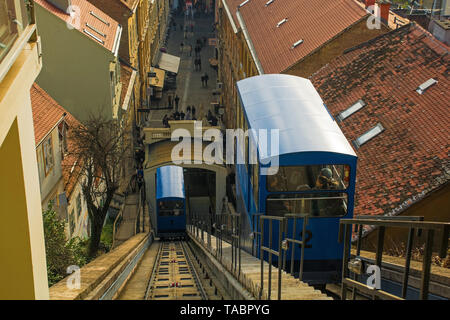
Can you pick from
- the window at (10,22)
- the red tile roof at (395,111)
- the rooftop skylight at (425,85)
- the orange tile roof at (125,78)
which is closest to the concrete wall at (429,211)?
the red tile roof at (395,111)

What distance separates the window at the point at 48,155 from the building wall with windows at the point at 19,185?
13.0m

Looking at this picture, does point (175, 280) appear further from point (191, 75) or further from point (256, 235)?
point (191, 75)

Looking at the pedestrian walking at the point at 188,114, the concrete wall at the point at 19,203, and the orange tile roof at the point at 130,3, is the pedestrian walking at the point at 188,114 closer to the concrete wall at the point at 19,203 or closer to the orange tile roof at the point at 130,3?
Result: the orange tile roof at the point at 130,3

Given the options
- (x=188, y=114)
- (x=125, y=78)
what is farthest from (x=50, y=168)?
(x=188, y=114)

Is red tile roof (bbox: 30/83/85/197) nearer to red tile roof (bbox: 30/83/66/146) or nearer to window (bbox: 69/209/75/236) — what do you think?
Answer: red tile roof (bbox: 30/83/66/146)

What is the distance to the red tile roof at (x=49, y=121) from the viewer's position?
18141mm

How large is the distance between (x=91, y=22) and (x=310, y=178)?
20909 mm

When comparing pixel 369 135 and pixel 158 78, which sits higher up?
pixel 158 78

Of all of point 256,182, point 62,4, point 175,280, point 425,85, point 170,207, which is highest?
point 62,4

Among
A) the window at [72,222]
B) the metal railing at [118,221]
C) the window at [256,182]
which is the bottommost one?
the metal railing at [118,221]

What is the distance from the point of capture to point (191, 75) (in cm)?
5628

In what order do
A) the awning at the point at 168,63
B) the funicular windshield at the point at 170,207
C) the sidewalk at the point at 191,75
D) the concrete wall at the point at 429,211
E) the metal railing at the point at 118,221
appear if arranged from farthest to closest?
the awning at the point at 168,63, the sidewalk at the point at 191,75, the funicular windshield at the point at 170,207, the metal railing at the point at 118,221, the concrete wall at the point at 429,211
